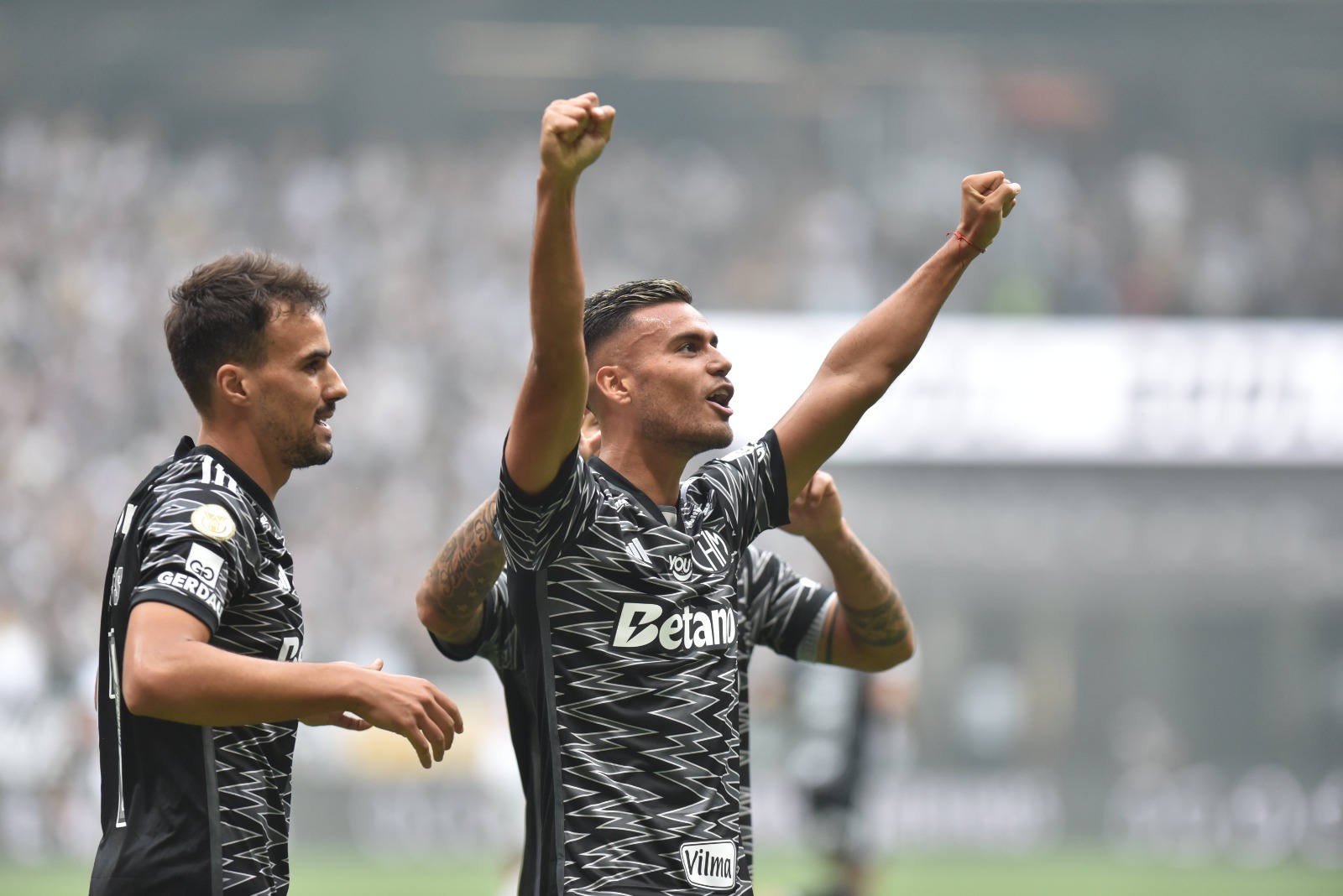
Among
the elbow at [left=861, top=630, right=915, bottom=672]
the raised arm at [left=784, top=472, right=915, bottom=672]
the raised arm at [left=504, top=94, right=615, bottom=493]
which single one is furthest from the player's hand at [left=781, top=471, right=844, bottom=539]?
the raised arm at [left=504, top=94, right=615, bottom=493]

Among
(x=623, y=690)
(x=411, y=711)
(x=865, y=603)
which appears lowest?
(x=411, y=711)

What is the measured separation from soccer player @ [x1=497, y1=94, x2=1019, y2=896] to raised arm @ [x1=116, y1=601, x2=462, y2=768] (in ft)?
1.37

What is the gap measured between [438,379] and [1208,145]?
10.7 m

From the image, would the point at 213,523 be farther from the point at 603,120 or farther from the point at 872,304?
the point at 872,304

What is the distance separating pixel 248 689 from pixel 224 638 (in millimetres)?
436

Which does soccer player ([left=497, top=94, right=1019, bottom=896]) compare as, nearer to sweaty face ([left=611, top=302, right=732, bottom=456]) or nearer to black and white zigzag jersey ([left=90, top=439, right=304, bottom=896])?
sweaty face ([left=611, top=302, right=732, bottom=456])

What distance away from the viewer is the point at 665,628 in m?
2.96

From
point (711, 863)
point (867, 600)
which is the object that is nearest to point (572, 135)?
point (711, 863)

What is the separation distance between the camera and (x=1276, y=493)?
18219mm

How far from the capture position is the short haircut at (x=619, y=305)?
3299 mm

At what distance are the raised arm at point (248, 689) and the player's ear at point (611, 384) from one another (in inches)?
35.0

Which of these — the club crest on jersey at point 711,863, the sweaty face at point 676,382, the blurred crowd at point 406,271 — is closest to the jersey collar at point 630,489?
the sweaty face at point 676,382

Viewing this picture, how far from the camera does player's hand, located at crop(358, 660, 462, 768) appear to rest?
2.50 metres

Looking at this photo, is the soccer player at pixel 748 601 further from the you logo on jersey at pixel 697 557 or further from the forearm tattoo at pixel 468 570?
the you logo on jersey at pixel 697 557
